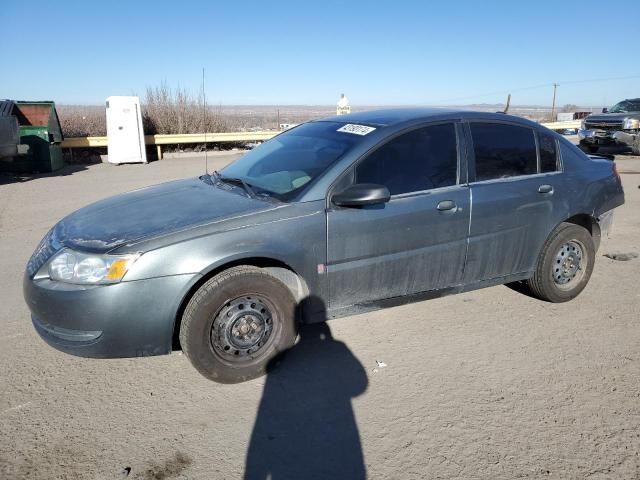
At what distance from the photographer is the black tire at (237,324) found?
294 centimetres

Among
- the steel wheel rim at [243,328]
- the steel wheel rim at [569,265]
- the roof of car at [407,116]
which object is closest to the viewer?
the steel wheel rim at [243,328]

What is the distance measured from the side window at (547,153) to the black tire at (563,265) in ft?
1.74

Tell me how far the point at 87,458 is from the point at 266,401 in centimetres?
101

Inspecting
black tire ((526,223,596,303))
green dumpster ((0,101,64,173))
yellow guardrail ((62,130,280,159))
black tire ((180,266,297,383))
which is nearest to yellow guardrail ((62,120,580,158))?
yellow guardrail ((62,130,280,159))

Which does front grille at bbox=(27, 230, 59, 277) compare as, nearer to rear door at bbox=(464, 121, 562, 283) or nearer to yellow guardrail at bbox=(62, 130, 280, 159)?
rear door at bbox=(464, 121, 562, 283)

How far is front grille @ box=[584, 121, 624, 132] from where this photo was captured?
16656 mm

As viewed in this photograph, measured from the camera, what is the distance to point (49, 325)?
2.95 m

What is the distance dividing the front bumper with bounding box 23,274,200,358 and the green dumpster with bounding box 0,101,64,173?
11888mm

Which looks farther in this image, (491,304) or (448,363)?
(491,304)

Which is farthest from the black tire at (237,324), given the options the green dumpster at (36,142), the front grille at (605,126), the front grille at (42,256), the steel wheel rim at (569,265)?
the front grille at (605,126)

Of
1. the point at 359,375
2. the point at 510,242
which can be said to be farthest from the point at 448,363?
the point at 510,242

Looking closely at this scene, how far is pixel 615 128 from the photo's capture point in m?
16.8

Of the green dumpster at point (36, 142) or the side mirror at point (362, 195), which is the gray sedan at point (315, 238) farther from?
the green dumpster at point (36, 142)

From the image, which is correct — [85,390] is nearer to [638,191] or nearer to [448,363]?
[448,363]
